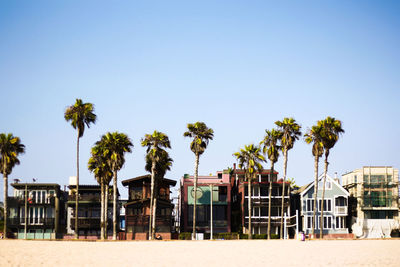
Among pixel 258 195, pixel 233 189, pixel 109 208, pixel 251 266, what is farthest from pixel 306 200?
pixel 251 266

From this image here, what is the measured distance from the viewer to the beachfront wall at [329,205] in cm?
8481

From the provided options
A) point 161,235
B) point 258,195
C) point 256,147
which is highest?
point 256,147

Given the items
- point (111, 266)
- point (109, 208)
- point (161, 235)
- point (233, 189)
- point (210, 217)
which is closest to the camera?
point (111, 266)

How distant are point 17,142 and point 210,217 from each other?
1212 inches

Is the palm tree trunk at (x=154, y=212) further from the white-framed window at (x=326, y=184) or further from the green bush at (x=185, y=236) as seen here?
the white-framed window at (x=326, y=184)

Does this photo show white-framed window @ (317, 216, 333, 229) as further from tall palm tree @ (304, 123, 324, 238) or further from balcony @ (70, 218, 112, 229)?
balcony @ (70, 218, 112, 229)

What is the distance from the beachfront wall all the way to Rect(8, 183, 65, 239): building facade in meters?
39.4

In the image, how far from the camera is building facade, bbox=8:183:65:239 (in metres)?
87.6

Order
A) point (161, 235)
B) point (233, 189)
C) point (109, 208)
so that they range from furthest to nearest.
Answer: point (233, 189) → point (109, 208) → point (161, 235)

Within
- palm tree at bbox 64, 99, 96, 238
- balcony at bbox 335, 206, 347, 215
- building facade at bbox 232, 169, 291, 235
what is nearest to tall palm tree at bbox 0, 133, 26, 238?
palm tree at bbox 64, 99, 96, 238

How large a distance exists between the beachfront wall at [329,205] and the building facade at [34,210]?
39367mm

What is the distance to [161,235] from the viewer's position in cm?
7769

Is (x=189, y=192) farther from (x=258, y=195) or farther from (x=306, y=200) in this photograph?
(x=306, y=200)

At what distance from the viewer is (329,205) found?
8550cm
